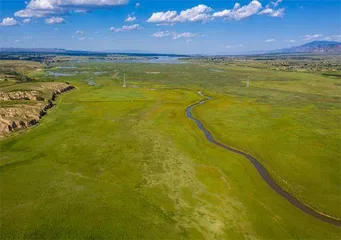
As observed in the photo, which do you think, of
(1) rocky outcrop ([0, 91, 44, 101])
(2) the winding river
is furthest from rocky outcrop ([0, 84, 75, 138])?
(2) the winding river

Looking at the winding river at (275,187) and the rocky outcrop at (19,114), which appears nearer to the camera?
the winding river at (275,187)

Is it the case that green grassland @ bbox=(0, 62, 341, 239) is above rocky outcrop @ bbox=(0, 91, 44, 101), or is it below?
below

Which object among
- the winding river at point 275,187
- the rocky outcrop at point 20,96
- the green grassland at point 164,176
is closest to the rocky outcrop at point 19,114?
the rocky outcrop at point 20,96

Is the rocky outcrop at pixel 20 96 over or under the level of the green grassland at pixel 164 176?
over

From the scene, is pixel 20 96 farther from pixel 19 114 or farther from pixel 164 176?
pixel 164 176

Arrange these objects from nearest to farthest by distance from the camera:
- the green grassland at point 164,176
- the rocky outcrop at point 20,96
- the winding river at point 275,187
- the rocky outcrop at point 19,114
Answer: the green grassland at point 164,176 → the winding river at point 275,187 → the rocky outcrop at point 19,114 → the rocky outcrop at point 20,96

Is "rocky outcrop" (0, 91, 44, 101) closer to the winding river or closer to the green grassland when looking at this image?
the green grassland

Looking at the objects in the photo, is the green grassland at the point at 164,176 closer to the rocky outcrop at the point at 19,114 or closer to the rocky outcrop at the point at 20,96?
the rocky outcrop at the point at 19,114

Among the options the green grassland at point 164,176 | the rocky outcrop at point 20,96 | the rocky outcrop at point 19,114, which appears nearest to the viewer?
the green grassland at point 164,176

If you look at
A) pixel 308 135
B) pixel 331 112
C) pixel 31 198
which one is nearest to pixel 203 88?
pixel 331 112
